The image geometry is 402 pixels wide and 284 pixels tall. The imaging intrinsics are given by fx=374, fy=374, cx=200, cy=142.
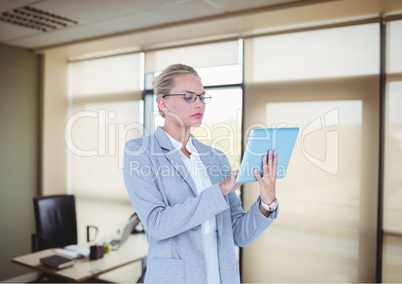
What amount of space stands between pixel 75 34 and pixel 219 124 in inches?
76.7

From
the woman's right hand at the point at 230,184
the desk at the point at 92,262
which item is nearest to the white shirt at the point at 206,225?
the woman's right hand at the point at 230,184

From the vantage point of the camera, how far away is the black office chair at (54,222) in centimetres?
375

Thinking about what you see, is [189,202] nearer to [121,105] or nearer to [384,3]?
[384,3]

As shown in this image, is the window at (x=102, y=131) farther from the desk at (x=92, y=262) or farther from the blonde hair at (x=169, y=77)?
the blonde hair at (x=169, y=77)

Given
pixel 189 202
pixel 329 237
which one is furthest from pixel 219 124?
pixel 189 202

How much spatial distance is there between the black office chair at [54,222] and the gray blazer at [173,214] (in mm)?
2712

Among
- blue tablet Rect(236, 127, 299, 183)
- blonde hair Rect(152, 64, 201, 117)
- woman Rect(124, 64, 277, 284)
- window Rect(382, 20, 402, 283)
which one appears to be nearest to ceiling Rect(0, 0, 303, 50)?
window Rect(382, 20, 402, 283)

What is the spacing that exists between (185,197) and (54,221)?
290cm

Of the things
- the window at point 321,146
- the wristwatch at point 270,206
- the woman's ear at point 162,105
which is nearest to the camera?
the wristwatch at point 270,206

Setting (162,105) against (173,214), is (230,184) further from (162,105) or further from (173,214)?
(162,105)

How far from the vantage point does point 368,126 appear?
329 centimetres

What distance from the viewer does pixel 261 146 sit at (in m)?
1.35

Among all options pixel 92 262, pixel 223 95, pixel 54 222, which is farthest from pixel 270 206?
pixel 54 222

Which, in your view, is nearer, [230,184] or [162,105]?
[230,184]
